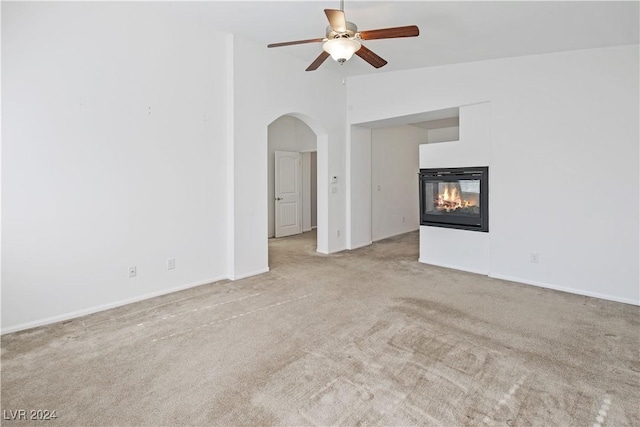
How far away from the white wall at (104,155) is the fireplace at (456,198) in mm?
3042

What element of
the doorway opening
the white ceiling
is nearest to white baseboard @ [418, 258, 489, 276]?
the doorway opening

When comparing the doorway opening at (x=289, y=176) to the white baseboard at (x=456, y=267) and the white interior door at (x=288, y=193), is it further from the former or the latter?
the white baseboard at (x=456, y=267)

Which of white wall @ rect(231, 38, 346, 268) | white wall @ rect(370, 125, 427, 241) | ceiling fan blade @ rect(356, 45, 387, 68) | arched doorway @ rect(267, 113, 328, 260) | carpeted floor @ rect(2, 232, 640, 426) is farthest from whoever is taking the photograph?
white wall @ rect(370, 125, 427, 241)

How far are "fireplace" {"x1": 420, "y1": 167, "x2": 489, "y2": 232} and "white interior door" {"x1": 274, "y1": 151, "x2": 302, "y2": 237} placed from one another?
3317mm

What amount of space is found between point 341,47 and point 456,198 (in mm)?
2988

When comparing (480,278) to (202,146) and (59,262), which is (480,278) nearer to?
(202,146)

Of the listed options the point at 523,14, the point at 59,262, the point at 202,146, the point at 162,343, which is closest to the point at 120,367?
the point at 162,343

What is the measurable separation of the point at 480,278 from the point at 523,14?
3.03 meters

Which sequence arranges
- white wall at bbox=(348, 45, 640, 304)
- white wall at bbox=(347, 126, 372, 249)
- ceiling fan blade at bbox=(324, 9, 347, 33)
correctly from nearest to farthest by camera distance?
ceiling fan blade at bbox=(324, 9, 347, 33) → white wall at bbox=(348, 45, 640, 304) → white wall at bbox=(347, 126, 372, 249)

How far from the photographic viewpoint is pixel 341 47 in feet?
9.79

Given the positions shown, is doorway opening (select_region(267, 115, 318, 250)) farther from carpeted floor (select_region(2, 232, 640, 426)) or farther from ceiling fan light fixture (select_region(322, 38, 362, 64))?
ceiling fan light fixture (select_region(322, 38, 362, 64))

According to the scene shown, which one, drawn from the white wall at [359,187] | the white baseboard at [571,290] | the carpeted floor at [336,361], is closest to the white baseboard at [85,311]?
the carpeted floor at [336,361]

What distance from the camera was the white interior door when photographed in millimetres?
7602

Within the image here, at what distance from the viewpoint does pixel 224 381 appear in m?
2.27
